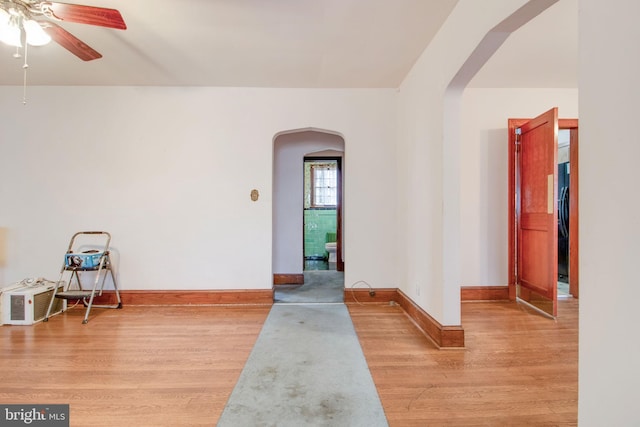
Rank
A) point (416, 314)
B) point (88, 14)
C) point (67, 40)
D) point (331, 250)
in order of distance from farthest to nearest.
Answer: point (331, 250)
point (416, 314)
point (67, 40)
point (88, 14)

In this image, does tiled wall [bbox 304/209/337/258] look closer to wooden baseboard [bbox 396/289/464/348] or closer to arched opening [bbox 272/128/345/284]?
arched opening [bbox 272/128/345/284]

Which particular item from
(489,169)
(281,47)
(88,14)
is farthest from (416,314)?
(88,14)

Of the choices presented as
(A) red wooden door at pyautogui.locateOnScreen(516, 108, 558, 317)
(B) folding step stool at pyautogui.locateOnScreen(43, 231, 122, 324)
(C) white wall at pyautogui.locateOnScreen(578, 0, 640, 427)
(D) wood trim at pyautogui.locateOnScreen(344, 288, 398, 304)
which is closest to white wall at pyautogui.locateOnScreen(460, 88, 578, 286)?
(A) red wooden door at pyautogui.locateOnScreen(516, 108, 558, 317)

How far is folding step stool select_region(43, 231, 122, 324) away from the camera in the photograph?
121 inches

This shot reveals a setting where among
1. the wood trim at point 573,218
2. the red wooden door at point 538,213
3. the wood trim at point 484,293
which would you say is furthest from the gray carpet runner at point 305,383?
the wood trim at point 573,218

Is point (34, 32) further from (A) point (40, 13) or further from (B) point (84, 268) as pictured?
(B) point (84, 268)

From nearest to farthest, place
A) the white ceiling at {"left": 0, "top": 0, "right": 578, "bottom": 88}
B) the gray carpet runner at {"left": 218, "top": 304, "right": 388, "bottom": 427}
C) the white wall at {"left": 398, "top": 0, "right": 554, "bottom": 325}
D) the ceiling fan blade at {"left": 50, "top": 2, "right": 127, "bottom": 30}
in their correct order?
1. the gray carpet runner at {"left": 218, "top": 304, "right": 388, "bottom": 427}
2. the ceiling fan blade at {"left": 50, "top": 2, "right": 127, "bottom": 30}
3. the white wall at {"left": 398, "top": 0, "right": 554, "bottom": 325}
4. the white ceiling at {"left": 0, "top": 0, "right": 578, "bottom": 88}

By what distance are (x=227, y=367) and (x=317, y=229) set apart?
5.16 m

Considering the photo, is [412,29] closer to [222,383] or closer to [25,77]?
[222,383]

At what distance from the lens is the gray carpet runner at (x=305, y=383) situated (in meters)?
1.58

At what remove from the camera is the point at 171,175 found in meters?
3.62

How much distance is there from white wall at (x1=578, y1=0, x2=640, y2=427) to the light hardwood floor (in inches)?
27.8

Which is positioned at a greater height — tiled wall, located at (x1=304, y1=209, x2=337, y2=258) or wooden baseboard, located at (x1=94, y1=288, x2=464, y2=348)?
tiled wall, located at (x1=304, y1=209, x2=337, y2=258)

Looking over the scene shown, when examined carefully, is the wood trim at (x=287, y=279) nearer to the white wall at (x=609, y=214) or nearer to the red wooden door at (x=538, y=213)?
the red wooden door at (x=538, y=213)
